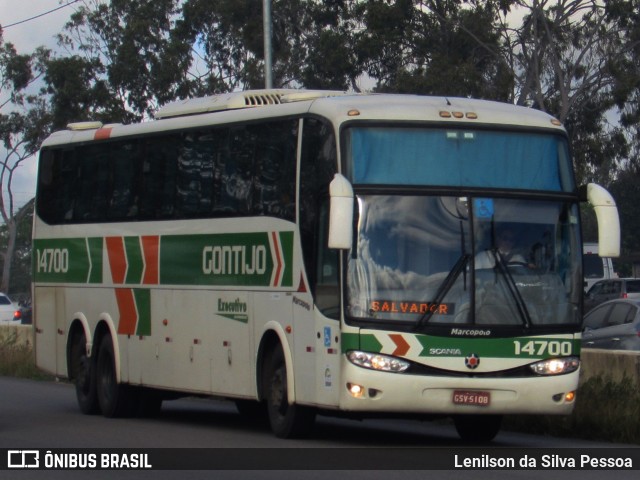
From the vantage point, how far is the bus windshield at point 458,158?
13.0 metres

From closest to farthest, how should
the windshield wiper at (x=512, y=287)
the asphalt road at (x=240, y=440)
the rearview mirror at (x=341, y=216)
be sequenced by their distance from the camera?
the asphalt road at (x=240, y=440) < the rearview mirror at (x=341, y=216) < the windshield wiper at (x=512, y=287)

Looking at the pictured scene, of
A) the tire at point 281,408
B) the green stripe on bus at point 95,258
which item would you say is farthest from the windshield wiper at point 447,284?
the green stripe on bus at point 95,258

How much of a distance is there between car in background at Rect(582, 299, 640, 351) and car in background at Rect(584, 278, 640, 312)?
20358 mm

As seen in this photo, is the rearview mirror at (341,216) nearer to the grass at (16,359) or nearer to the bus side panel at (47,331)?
the bus side panel at (47,331)

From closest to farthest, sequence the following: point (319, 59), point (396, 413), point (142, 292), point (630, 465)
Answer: point (630, 465) < point (396, 413) < point (142, 292) < point (319, 59)

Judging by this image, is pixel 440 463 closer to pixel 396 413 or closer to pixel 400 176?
pixel 396 413

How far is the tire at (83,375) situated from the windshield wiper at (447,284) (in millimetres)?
7090

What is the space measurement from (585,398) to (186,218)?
16.9 ft

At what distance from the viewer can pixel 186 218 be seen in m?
16.1

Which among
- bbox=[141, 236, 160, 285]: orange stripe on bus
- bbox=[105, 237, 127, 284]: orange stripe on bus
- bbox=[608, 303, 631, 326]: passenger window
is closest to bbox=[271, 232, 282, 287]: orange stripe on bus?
bbox=[141, 236, 160, 285]: orange stripe on bus

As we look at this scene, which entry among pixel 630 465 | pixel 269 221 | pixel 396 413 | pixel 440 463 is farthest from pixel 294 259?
pixel 630 465

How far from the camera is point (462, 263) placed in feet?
41.8

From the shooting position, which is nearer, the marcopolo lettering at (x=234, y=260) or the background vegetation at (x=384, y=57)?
the marcopolo lettering at (x=234, y=260)

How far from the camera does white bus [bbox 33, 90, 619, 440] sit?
41.2 ft
